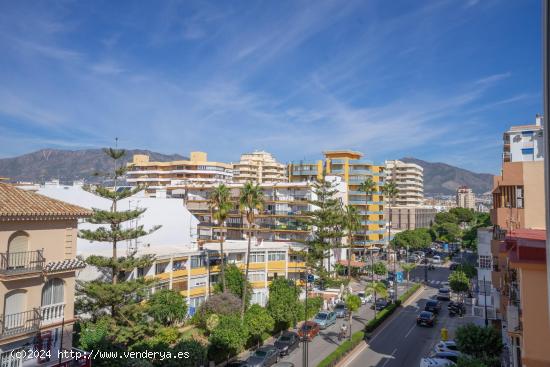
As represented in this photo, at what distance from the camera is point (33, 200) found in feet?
59.7

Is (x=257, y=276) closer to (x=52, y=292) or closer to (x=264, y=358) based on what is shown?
(x=264, y=358)

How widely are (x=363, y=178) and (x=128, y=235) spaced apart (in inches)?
2264

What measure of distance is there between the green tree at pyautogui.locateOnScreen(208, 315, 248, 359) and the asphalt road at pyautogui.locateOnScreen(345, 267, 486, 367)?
7208mm

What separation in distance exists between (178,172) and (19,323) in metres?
84.1

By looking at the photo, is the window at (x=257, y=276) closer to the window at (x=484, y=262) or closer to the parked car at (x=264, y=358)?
the parked car at (x=264, y=358)

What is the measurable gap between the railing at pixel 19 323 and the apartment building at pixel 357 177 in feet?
202

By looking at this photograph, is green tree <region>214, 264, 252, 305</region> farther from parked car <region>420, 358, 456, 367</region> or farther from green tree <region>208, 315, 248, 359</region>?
parked car <region>420, 358, 456, 367</region>

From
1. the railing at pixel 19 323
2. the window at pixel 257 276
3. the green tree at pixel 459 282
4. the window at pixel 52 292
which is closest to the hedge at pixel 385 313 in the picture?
the green tree at pixel 459 282

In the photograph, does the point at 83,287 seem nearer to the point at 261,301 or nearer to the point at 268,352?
the point at 268,352

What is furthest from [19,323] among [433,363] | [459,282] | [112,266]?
[459,282]

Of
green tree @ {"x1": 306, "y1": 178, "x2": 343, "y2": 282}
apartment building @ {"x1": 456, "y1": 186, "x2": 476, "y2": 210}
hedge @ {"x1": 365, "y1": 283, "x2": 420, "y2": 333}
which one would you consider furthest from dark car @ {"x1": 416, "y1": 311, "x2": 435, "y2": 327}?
apartment building @ {"x1": 456, "y1": 186, "x2": 476, "y2": 210}

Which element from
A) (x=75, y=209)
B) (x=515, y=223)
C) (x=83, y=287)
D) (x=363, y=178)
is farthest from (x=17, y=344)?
(x=363, y=178)

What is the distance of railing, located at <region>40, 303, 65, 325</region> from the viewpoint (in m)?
17.6

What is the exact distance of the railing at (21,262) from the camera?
16.2 metres
